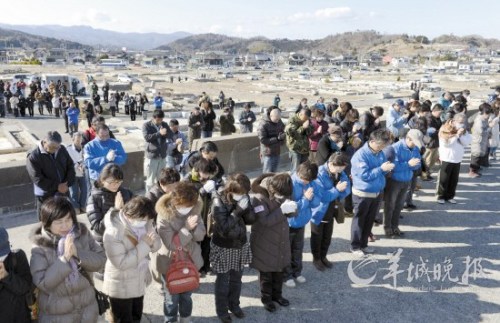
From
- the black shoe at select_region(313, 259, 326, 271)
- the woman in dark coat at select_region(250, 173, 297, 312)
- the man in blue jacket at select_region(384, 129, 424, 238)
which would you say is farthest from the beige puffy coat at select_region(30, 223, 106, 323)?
the man in blue jacket at select_region(384, 129, 424, 238)

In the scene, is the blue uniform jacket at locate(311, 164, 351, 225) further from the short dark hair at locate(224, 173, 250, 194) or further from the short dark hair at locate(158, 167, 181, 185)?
the short dark hair at locate(158, 167, 181, 185)

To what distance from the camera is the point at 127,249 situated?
3.56m

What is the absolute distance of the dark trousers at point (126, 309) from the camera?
12.3ft

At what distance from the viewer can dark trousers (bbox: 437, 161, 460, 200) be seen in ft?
26.6

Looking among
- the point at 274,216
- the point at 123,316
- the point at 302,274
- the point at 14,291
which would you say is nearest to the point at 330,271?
the point at 302,274

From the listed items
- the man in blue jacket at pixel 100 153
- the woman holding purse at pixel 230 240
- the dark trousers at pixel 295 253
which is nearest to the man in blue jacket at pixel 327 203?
the dark trousers at pixel 295 253

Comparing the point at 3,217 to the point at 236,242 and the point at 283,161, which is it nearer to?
the point at 236,242

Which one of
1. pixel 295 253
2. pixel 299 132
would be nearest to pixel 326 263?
pixel 295 253

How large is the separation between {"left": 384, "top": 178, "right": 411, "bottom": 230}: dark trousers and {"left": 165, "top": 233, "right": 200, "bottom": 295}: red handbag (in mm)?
3741

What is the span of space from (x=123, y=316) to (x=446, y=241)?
16.2ft

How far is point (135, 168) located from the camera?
815 centimetres

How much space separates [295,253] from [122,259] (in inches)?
90.3

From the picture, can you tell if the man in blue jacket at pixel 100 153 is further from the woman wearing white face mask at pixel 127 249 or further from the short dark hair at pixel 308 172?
the short dark hair at pixel 308 172

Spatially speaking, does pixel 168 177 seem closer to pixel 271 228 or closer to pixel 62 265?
pixel 271 228
